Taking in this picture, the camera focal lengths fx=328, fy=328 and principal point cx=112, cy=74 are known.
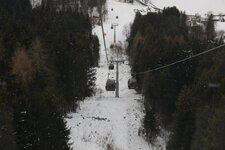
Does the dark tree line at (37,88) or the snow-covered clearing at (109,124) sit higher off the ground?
the dark tree line at (37,88)

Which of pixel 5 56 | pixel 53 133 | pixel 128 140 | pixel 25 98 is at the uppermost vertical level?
pixel 5 56

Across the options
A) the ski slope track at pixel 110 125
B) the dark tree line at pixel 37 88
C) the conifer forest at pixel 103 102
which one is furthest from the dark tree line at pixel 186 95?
the dark tree line at pixel 37 88

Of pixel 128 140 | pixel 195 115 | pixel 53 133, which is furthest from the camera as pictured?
pixel 128 140

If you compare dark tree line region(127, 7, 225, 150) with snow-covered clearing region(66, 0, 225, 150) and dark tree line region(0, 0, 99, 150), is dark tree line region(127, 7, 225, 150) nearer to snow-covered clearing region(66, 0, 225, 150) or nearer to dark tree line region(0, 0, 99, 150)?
snow-covered clearing region(66, 0, 225, 150)

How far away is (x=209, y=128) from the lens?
18.3 m

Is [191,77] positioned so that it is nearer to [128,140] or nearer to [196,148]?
[128,140]

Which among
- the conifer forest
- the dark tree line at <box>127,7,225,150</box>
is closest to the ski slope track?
the conifer forest

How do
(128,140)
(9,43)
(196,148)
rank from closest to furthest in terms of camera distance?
(196,148) < (128,140) < (9,43)

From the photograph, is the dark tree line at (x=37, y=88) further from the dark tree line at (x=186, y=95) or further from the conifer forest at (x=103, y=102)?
the dark tree line at (x=186, y=95)

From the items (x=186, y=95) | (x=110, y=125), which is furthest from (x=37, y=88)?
(x=186, y=95)

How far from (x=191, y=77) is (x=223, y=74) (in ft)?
30.9

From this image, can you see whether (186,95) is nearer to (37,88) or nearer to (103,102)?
(37,88)

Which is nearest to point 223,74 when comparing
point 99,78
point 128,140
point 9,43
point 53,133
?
point 128,140

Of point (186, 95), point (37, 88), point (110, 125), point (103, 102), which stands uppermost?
point (37, 88)
